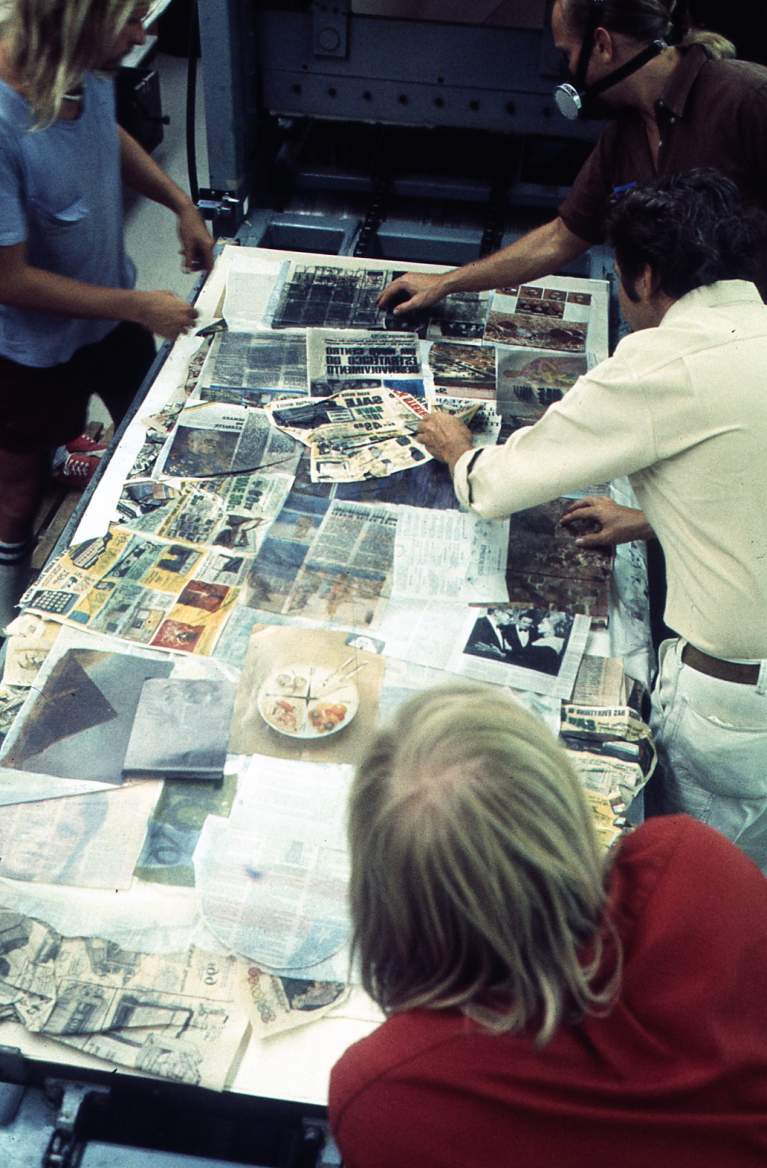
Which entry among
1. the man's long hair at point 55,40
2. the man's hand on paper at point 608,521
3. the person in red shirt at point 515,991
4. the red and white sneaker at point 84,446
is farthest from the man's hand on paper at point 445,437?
the red and white sneaker at point 84,446

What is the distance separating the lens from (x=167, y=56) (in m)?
5.72

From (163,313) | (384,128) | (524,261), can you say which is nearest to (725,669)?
(524,261)

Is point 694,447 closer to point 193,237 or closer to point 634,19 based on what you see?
point 634,19

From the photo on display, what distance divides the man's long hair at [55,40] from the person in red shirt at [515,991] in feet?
4.48

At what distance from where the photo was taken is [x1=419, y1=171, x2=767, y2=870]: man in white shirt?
4.79 feet

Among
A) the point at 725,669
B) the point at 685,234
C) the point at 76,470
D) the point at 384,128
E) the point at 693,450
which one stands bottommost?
the point at 76,470

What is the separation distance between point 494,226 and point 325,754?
6.59 ft

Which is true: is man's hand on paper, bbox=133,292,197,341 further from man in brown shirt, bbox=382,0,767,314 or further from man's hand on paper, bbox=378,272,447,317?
man in brown shirt, bbox=382,0,767,314

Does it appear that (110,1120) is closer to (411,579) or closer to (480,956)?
(480,956)

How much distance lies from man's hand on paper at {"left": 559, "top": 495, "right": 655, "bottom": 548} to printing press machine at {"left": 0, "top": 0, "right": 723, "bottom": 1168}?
1009 mm

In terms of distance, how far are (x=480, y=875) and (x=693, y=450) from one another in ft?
2.88

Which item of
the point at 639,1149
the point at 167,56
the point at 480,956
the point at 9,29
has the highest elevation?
the point at 9,29

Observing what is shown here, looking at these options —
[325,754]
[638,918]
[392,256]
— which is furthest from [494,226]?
[638,918]

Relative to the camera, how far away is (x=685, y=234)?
1.50 meters
